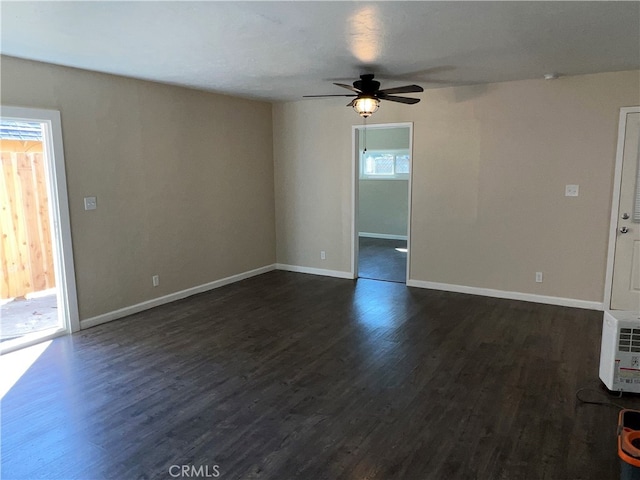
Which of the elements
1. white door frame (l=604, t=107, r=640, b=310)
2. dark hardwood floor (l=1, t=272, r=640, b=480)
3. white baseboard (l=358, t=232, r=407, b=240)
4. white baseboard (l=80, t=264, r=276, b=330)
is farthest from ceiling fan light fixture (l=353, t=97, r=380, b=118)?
white baseboard (l=358, t=232, r=407, b=240)

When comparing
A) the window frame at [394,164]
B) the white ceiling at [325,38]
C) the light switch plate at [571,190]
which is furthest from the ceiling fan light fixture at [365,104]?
the window frame at [394,164]

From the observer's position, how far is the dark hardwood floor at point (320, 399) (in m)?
2.31

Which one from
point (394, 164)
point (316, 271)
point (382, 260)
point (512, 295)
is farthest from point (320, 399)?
point (394, 164)

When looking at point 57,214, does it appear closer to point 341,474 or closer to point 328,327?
point 328,327

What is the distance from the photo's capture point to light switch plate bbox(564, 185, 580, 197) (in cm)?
468

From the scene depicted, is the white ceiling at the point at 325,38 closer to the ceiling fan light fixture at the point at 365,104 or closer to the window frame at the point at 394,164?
the ceiling fan light fixture at the point at 365,104

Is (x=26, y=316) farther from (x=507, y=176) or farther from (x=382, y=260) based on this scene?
(x=507, y=176)

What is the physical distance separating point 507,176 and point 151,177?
161 inches

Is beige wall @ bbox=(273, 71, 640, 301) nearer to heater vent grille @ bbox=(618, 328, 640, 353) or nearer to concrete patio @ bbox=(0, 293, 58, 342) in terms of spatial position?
→ heater vent grille @ bbox=(618, 328, 640, 353)

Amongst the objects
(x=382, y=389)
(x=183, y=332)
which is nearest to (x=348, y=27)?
(x=382, y=389)

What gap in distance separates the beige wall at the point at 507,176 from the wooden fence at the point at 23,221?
348cm

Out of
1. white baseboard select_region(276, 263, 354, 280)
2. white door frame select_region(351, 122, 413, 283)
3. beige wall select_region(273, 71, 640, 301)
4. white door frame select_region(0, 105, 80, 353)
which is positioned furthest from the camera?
white baseboard select_region(276, 263, 354, 280)

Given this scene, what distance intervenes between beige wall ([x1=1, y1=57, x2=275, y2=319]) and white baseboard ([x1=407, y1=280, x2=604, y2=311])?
8.53 feet

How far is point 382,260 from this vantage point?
737 cm
